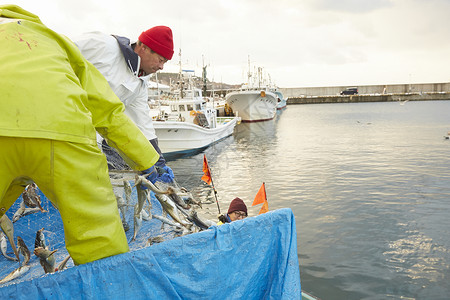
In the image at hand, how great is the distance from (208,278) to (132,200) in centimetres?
246

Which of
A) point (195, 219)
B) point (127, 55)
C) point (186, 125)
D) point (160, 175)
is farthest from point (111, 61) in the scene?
point (186, 125)

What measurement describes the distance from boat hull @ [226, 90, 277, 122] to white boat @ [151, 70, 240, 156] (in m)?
14.3

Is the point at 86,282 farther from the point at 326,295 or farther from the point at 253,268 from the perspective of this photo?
the point at 326,295

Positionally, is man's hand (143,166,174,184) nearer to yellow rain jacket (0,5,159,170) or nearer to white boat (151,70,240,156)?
yellow rain jacket (0,5,159,170)

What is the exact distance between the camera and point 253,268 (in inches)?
120

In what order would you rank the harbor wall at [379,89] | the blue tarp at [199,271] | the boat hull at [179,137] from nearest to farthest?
the blue tarp at [199,271] < the boat hull at [179,137] < the harbor wall at [379,89]

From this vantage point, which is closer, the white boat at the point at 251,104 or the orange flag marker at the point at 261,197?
the orange flag marker at the point at 261,197

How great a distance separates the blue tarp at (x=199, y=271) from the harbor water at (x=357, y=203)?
3.92 m

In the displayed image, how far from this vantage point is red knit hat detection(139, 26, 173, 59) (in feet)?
9.50

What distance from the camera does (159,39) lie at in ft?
9.57

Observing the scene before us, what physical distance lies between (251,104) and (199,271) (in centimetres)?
4436

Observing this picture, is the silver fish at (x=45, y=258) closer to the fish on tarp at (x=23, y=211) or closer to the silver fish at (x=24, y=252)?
the silver fish at (x=24, y=252)

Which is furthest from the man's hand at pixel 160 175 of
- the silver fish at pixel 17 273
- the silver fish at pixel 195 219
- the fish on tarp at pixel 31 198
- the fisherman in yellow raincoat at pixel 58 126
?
the fish on tarp at pixel 31 198

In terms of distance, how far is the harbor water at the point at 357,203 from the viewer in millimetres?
6770
